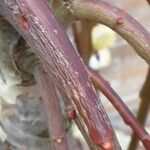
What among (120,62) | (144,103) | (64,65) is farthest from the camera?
(120,62)

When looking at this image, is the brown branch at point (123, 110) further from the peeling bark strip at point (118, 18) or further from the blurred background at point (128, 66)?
the blurred background at point (128, 66)

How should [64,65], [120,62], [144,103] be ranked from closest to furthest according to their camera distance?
[64,65], [144,103], [120,62]

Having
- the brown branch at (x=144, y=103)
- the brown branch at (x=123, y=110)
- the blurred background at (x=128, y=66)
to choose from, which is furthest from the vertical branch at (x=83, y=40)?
the blurred background at (x=128, y=66)

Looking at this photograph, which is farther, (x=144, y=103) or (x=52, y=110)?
(x=144, y=103)

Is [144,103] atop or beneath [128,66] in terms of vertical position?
atop

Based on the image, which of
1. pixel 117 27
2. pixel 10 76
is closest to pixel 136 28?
pixel 117 27

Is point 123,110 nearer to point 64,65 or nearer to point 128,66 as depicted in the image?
point 64,65

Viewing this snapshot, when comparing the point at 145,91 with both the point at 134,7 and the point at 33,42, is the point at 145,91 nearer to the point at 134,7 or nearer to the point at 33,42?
the point at 33,42

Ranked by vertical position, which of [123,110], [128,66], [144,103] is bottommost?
[128,66]

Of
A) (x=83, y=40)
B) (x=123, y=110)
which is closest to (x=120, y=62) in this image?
(x=83, y=40)
